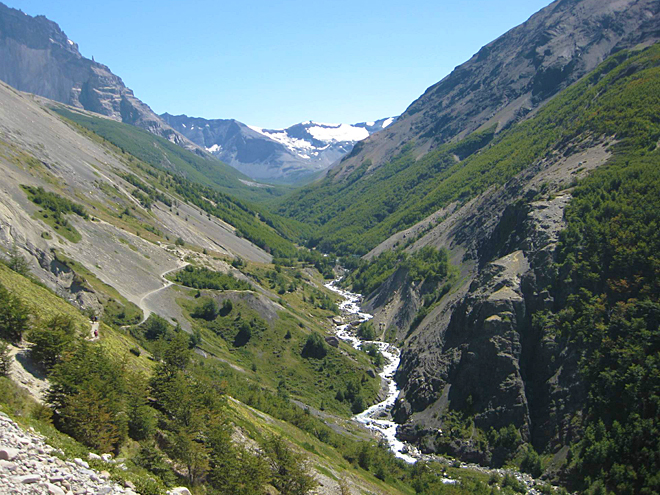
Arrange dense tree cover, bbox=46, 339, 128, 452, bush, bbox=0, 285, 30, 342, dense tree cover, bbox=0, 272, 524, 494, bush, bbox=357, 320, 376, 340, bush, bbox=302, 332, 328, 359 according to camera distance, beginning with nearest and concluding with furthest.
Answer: dense tree cover, bbox=46, 339, 128, 452
dense tree cover, bbox=0, 272, 524, 494
bush, bbox=0, 285, 30, 342
bush, bbox=302, 332, 328, 359
bush, bbox=357, 320, 376, 340

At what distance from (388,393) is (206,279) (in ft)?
149

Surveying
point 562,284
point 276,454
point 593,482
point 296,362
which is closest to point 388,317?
point 296,362

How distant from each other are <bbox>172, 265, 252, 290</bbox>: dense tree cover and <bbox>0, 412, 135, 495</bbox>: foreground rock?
265 feet

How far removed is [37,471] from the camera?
52.1ft

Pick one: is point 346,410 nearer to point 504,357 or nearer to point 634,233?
point 504,357

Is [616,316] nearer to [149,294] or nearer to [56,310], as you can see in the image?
[56,310]

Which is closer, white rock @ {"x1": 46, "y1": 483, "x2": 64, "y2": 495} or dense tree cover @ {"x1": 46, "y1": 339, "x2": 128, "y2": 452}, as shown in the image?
white rock @ {"x1": 46, "y1": 483, "x2": 64, "y2": 495}

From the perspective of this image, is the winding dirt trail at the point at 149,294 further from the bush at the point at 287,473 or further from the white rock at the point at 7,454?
the white rock at the point at 7,454

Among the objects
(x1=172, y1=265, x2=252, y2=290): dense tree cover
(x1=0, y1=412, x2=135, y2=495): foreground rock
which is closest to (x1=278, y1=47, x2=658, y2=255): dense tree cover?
(x1=172, y1=265, x2=252, y2=290): dense tree cover

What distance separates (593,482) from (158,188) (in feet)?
539

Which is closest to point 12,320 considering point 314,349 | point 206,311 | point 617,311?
point 206,311

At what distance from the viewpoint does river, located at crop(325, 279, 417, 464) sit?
215 ft

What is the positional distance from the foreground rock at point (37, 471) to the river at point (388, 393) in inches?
2019

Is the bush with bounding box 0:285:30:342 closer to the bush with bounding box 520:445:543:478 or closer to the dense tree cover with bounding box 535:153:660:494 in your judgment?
the dense tree cover with bounding box 535:153:660:494
